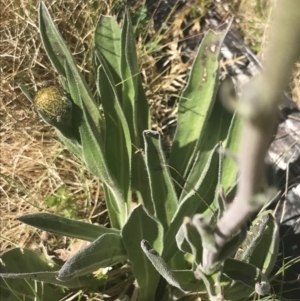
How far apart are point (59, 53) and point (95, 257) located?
18.8 inches

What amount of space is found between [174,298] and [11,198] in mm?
614

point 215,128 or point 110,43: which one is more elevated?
point 110,43

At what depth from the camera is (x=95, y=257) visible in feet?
3.14

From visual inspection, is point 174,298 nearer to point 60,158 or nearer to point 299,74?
point 60,158

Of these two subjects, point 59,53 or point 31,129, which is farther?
point 31,129

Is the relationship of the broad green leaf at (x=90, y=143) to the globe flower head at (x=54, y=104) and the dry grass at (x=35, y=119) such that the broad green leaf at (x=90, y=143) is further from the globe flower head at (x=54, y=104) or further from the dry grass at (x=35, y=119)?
the dry grass at (x=35, y=119)

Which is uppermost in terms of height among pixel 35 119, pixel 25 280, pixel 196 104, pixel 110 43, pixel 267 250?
pixel 110 43

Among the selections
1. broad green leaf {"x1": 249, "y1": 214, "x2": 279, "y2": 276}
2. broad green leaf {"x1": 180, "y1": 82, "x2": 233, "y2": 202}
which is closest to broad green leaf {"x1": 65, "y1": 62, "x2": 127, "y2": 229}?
broad green leaf {"x1": 180, "y1": 82, "x2": 233, "y2": 202}

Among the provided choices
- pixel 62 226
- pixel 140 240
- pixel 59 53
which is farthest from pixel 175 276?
pixel 59 53

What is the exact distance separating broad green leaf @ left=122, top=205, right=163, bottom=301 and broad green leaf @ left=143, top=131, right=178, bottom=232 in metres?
0.09

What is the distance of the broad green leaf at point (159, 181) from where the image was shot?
953 millimetres

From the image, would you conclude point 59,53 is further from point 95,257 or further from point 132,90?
point 95,257

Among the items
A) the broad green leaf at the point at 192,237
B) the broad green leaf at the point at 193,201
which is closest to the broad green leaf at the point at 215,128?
the broad green leaf at the point at 193,201

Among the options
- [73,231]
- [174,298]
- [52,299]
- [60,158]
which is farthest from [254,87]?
[60,158]
